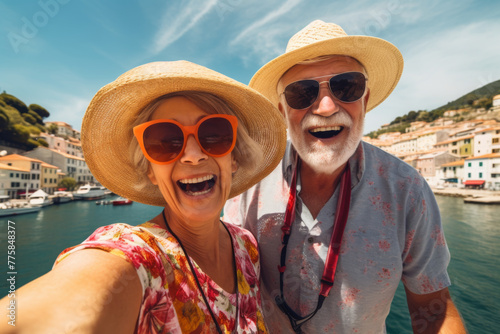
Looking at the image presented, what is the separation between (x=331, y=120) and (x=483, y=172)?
55222mm

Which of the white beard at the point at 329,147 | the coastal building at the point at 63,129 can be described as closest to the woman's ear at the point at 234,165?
the white beard at the point at 329,147

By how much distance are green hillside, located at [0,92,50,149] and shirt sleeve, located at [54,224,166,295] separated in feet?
181

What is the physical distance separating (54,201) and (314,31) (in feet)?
167

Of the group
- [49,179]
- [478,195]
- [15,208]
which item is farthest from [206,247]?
[49,179]

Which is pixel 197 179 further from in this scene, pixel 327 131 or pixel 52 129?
pixel 52 129

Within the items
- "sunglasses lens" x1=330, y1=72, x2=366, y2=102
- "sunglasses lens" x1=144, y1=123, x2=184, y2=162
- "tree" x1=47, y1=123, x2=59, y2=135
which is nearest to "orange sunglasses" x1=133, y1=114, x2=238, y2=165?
"sunglasses lens" x1=144, y1=123, x2=184, y2=162

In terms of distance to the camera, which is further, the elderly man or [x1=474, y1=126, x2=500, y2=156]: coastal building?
[x1=474, y1=126, x2=500, y2=156]: coastal building

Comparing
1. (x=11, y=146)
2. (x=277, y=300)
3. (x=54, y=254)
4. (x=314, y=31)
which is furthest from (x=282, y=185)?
(x=11, y=146)

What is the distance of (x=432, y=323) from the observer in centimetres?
167

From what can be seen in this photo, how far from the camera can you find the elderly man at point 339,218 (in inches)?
60.9

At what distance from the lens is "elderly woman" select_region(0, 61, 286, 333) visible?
0.73 meters

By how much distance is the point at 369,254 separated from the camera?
155 centimetres

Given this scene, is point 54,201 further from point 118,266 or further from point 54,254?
point 118,266

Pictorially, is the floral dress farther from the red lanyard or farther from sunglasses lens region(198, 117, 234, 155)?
sunglasses lens region(198, 117, 234, 155)
